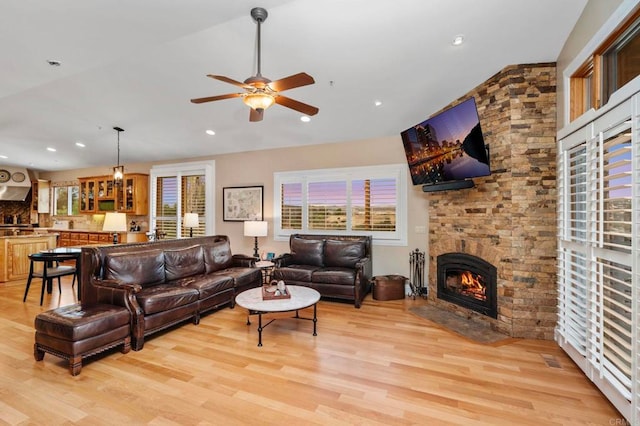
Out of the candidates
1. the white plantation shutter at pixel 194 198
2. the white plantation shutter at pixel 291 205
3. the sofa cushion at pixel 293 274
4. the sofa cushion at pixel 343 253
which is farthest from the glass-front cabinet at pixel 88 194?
the sofa cushion at pixel 343 253

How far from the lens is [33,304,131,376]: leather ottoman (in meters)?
2.58

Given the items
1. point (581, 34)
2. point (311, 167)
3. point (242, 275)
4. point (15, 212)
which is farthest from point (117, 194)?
point (581, 34)

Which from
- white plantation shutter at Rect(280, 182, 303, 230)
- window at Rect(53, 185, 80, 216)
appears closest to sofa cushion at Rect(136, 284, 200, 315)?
Answer: white plantation shutter at Rect(280, 182, 303, 230)

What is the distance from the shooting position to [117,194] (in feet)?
24.6

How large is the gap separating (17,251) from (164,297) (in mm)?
4923

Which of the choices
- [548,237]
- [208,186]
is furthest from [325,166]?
[548,237]

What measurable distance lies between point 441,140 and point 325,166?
251cm

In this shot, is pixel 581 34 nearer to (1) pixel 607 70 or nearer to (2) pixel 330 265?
(1) pixel 607 70

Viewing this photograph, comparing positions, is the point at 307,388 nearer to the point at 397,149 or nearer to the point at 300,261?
the point at 300,261

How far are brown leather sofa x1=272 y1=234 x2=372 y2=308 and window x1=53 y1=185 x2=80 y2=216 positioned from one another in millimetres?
7447

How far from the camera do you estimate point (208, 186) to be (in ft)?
22.3

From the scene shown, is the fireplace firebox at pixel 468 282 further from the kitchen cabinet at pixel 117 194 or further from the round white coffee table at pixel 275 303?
the kitchen cabinet at pixel 117 194

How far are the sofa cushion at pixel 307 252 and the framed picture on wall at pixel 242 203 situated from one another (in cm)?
134

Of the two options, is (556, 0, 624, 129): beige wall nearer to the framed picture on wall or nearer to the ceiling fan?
the ceiling fan
